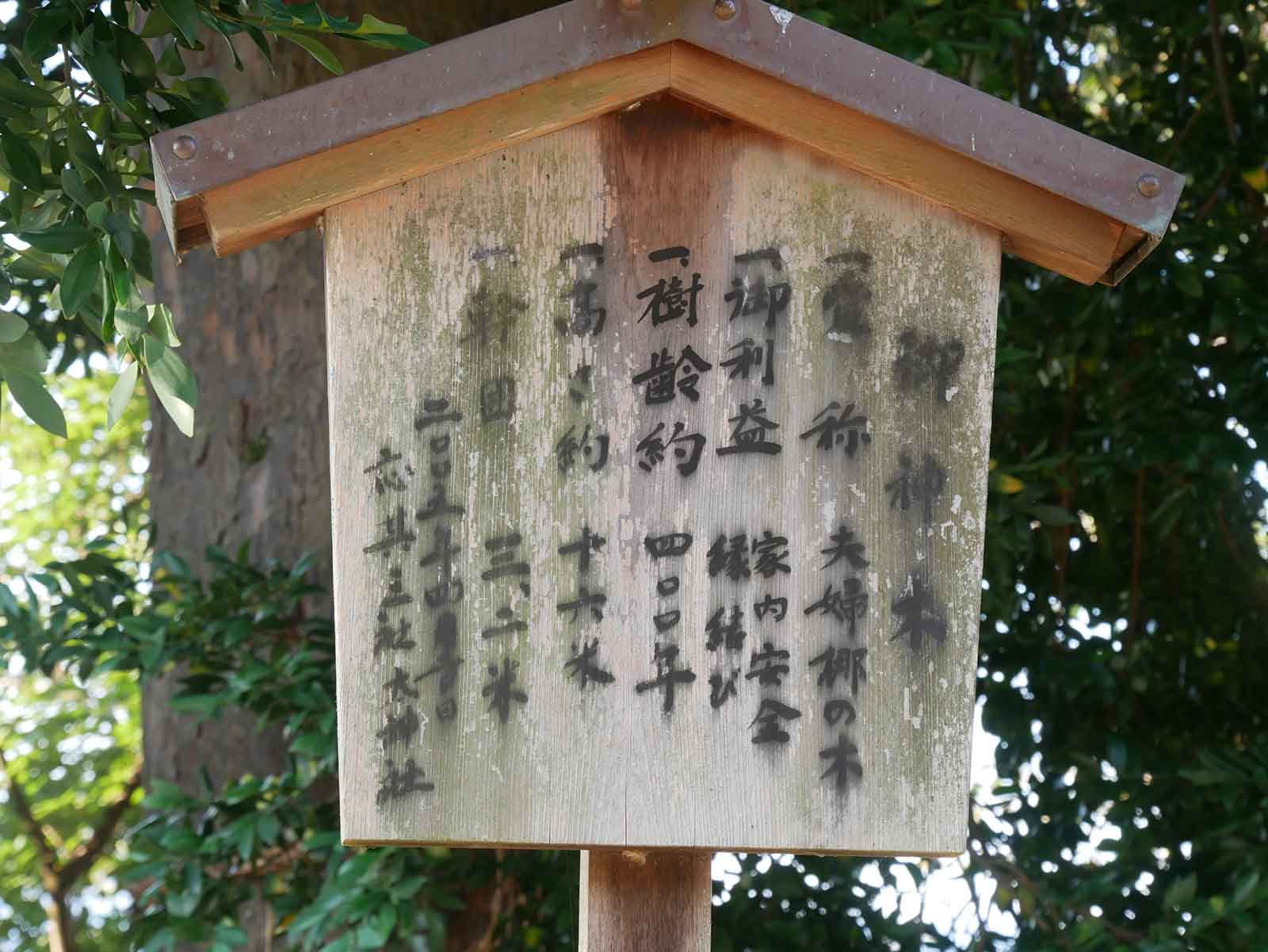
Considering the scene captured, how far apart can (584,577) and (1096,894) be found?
1787 mm

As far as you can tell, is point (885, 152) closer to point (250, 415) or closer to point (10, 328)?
point (10, 328)

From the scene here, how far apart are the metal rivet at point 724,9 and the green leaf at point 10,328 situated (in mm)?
926

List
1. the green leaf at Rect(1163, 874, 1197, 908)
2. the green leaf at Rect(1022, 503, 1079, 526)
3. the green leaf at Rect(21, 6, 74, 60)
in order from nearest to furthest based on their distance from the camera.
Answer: the green leaf at Rect(21, 6, 74, 60) → the green leaf at Rect(1163, 874, 1197, 908) → the green leaf at Rect(1022, 503, 1079, 526)

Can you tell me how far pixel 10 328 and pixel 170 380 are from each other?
0.75 feet

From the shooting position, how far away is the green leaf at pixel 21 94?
6.10 ft

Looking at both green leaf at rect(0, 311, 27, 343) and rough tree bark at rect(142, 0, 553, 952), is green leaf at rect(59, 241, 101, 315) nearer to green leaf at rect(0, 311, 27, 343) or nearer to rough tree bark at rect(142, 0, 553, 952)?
green leaf at rect(0, 311, 27, 343)

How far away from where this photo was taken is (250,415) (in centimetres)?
327

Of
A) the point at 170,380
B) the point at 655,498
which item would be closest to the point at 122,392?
the point at 170,380

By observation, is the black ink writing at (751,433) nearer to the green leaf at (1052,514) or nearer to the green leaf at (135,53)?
the green leaf at (135,53)

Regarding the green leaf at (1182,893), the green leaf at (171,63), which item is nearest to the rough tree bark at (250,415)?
the green leaf at (171,63)

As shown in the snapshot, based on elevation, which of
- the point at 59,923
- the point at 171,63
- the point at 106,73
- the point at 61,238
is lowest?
the point at 59,923

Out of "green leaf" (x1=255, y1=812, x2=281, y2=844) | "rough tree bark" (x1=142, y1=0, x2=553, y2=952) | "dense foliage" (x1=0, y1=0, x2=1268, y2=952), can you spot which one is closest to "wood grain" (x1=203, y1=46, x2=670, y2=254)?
"dense foliage" (x1=0, y1=0, x2=1268, y2=952)

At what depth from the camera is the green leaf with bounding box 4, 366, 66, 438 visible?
175cm

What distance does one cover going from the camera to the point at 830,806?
5.09 ft
